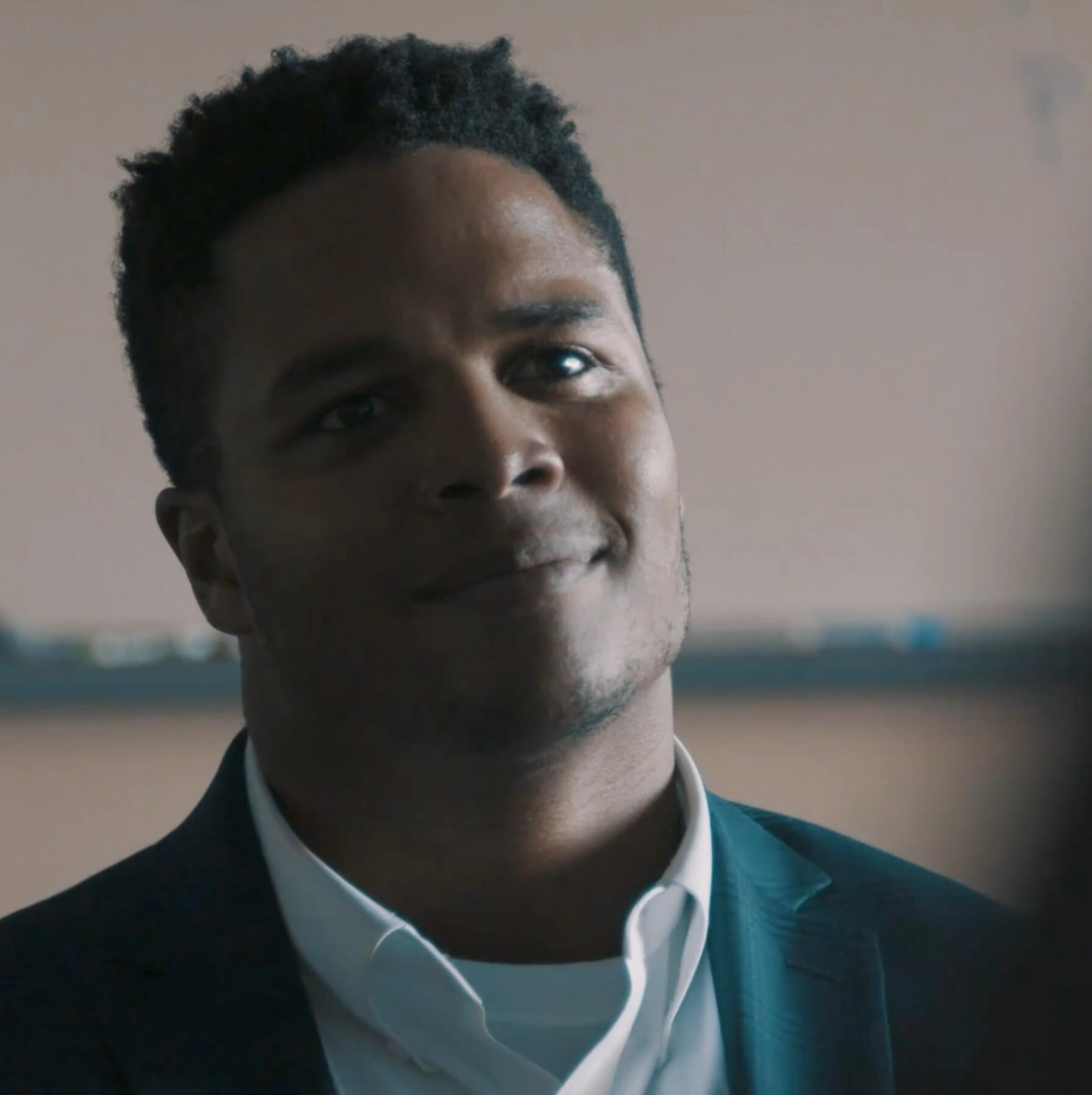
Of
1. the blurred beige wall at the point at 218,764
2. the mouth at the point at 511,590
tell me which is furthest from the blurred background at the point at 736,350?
the mouth at the point at 511,590

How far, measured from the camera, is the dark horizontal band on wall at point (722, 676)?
30.3 inches

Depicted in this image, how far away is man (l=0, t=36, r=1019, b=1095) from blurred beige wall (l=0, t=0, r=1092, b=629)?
11 cm

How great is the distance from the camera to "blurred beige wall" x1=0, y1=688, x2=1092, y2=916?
0.77 meters

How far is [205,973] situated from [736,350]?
0.52m

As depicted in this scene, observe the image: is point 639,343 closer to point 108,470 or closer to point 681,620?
point 681,620

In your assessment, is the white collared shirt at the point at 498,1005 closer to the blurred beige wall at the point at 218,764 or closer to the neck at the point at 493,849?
the neck at the point at 493,849

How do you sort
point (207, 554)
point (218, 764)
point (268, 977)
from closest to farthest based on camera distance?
point (268, 977) → point (207, 554) → point (218, 764)

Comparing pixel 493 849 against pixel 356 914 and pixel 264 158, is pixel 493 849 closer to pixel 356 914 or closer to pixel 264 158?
pixel 356 914

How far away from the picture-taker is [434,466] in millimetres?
587

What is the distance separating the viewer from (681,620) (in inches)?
25.9

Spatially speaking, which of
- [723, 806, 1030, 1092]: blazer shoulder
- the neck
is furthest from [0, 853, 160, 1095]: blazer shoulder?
[723, 806, 1030, 1092]: blazer shoulder

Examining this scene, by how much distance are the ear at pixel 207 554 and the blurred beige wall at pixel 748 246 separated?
0.07m

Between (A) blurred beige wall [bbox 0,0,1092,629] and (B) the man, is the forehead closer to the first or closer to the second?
(B) the man

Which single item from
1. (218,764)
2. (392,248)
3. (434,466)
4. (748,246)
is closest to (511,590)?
(434,466)
